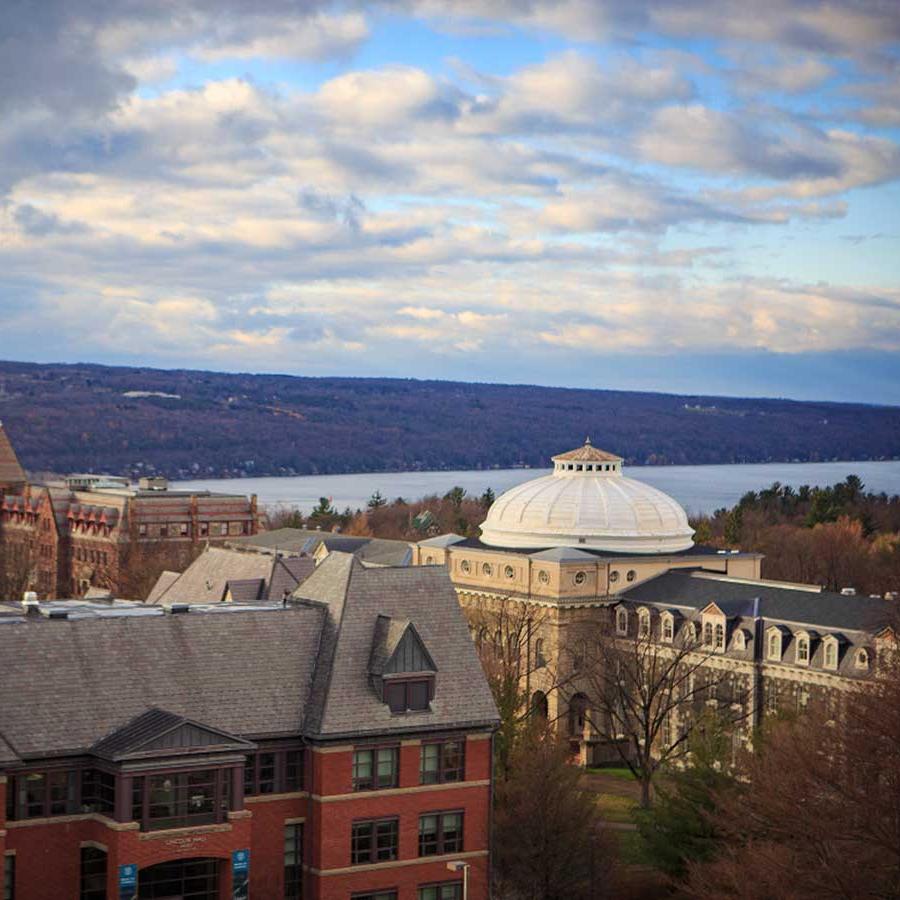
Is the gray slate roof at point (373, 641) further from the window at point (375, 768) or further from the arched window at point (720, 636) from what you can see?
the arched window at point (720, 636)

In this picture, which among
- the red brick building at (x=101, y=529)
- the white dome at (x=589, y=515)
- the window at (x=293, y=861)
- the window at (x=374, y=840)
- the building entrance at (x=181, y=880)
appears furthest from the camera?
the red brick building at (x=101, y=529)

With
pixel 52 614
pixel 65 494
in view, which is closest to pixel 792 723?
pixel 52 614

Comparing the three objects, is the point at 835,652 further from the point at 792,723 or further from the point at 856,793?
the point at 856,793

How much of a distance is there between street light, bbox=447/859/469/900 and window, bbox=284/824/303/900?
13.6 ft

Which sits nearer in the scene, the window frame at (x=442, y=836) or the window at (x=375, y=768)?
the window at (x=375, y=768)

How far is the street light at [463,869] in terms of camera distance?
172 feet

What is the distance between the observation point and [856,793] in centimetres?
4997

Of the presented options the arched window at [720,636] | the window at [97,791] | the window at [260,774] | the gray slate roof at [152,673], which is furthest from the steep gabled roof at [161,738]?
the arched window at [720,636]

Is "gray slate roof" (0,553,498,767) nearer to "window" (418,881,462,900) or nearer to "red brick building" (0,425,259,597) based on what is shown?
"window" (418,881,462,900)

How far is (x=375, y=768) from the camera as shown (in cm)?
5362

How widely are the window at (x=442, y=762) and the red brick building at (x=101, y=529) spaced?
90325mm

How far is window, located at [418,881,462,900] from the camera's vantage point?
54312mm

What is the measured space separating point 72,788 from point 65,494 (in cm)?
11118

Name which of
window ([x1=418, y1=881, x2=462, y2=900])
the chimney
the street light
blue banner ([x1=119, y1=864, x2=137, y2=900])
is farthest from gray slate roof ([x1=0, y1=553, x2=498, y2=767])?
window ([x1=418, y1=881, x2=462, y2=900])
